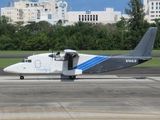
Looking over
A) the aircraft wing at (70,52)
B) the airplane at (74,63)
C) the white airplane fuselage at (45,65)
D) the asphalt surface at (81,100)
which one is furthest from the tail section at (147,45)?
the aircraft wing at (70,52)

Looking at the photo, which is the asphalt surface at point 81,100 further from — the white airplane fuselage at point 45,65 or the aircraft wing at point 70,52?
the aircraft wing at point 70,52

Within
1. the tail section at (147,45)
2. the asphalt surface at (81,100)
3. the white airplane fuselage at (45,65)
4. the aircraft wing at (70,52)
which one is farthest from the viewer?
the tail section at (147,45)

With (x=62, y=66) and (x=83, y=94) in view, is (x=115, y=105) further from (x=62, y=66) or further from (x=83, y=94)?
(x=62, y=66)

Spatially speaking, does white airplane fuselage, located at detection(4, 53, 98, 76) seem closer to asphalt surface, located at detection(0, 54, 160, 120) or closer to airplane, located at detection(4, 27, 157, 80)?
airplane, located at detection(4, 27, 157, 80)

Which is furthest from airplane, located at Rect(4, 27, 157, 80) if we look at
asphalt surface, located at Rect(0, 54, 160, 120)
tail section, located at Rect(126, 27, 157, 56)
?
asphalt surface, located at Rect(0, 54, 160, 120)

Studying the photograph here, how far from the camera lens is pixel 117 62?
32750mm

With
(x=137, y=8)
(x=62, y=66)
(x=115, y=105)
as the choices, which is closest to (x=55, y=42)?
(x=137, y=8)

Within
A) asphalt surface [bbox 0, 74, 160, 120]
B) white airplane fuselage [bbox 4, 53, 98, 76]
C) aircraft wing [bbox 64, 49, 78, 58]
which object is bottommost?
asphalt surface [bbox 0, 74, 160, 120]

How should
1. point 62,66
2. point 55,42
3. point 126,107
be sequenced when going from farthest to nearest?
point 55,42 → point 62,66 → point 126,107

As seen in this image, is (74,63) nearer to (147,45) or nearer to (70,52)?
(70,52)

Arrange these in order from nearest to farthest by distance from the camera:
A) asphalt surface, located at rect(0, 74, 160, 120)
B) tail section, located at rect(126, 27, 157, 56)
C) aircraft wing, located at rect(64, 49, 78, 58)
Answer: asphalt surface, located at rect(0, 74, 160, 120) < aircraft wing, located at rect(64, 49, 78, 58) < tail section, located at rect(126, 27, 157, 56)

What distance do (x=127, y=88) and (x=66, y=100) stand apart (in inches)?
253

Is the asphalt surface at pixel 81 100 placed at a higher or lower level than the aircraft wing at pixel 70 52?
lower

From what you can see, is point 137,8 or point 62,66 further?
point 137,8
